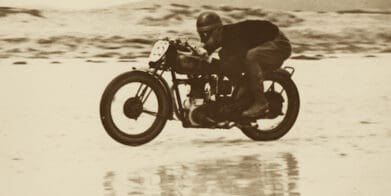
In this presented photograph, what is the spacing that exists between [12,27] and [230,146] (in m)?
1.25

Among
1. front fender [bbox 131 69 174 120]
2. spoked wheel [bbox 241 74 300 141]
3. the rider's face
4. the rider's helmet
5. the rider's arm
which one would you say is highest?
the rider's helmet

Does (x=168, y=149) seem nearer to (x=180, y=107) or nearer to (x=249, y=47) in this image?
(x=180, y=107)

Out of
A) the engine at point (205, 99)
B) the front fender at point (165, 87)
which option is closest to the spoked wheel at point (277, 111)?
the engine at point (205, 99)

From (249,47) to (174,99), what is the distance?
1.41 ft

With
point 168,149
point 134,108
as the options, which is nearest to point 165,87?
point 134,108

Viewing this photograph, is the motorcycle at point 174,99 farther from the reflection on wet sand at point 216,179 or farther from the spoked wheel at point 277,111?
the reflection on wet sand at point 216,179

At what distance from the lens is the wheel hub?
4.61 metres

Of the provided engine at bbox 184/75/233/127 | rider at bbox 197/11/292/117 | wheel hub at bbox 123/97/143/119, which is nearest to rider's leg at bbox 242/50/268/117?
rider at bbox 197/11/292/117

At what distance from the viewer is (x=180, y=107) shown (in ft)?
15.7

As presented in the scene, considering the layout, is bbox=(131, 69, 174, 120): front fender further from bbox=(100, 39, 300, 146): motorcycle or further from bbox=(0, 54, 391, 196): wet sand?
bbox=(0, 54, 391, 196): wet sand

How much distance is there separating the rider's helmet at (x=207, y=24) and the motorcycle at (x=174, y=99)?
9 centimetres

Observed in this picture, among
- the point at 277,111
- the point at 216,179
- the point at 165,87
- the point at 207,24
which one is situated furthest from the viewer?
the point at 277,111

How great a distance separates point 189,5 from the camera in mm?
4945

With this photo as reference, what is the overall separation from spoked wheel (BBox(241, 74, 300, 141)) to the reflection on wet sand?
0.30 m
